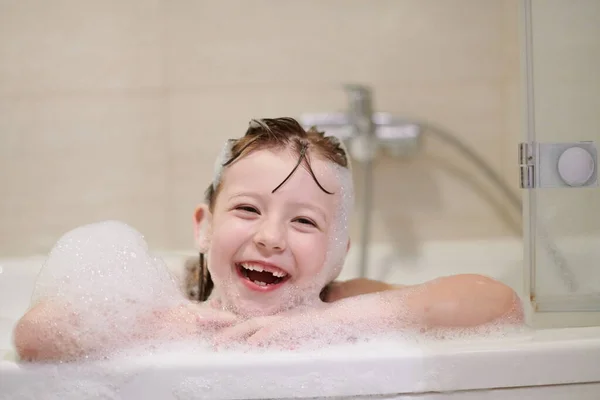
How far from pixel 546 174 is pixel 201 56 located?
0.98m

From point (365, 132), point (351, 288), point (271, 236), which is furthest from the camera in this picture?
point (365, 132)

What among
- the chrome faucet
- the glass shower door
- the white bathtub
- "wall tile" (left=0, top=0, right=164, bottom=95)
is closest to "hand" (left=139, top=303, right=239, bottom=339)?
the white bathtub

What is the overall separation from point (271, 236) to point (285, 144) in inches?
6.8

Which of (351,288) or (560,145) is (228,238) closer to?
(351,288)

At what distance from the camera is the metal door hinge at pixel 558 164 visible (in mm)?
870

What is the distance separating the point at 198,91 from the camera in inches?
63.4

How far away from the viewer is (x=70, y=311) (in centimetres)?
84

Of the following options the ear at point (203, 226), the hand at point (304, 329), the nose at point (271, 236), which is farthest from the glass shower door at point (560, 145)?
the ear at point (203, 226)

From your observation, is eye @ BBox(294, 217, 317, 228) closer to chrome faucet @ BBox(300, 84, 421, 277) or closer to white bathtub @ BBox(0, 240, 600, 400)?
white bathtub @ BBox(0, 240, 600, 400)

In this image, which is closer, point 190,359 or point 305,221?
point 190,359

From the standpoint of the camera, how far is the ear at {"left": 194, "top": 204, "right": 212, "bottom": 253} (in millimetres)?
1078

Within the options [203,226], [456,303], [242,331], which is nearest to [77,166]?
[203,226]

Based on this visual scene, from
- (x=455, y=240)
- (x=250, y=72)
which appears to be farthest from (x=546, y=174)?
(x=250, y=72)

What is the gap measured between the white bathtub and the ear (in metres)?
0.35
